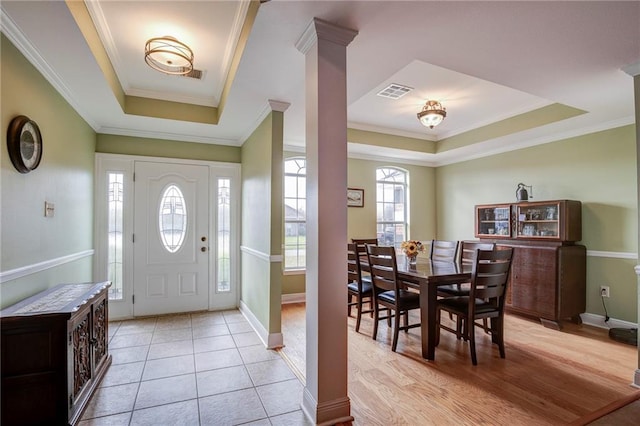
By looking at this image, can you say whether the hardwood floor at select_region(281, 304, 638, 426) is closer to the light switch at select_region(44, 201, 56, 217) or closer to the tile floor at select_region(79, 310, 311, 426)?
the tile floor at select_region(79, 310, 311, 426)

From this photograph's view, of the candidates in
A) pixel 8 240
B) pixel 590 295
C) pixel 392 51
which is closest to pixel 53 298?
pixel 8 240

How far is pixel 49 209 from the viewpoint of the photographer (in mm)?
2551

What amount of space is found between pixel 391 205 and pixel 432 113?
2479mm

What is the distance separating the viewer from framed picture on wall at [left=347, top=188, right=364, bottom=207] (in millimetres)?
5330

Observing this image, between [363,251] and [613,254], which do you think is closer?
[613,254]

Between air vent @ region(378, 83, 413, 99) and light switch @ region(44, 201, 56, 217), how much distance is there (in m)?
3.39

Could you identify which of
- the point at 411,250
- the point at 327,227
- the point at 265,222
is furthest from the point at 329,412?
the point at 411,250

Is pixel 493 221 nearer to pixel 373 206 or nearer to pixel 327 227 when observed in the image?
pixel 373 206

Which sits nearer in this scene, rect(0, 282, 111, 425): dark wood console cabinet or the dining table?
rect(0, 282, 111, 425): dark wood console cabinet

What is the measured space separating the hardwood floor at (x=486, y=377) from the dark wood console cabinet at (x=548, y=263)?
35cm

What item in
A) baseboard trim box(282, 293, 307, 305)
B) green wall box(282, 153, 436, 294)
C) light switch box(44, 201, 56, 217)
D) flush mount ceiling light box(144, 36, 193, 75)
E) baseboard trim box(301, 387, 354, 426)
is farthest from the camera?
green wall box(282, 153, 436, 294)

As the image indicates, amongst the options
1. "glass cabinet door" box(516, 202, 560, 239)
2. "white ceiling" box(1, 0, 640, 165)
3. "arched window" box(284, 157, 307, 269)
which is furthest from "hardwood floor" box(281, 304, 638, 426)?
"white ceiling" box(1, 0, 640, 165)

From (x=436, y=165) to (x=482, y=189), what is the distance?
118 cm

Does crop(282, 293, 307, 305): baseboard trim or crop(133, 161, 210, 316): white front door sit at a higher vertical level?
crop(133, 161, 210, 316): white front door
